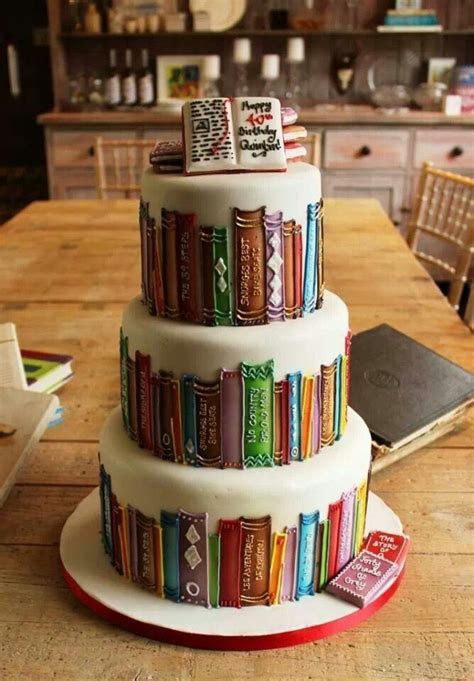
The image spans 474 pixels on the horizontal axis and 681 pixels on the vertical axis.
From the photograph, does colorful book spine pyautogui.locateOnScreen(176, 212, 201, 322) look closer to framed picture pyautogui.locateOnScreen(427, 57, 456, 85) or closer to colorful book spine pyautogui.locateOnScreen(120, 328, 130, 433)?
colorful book spine pyautogui.locateOnScreen(120, 328, 130, 433)

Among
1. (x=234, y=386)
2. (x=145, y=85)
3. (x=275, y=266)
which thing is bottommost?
(x=234, y=386)

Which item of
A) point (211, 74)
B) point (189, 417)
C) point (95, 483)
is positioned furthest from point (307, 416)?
point (211, 74)

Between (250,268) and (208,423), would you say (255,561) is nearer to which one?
(208,423)

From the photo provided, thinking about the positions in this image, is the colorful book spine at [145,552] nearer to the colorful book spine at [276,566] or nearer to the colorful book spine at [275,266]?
the colorful book spine at [276,566]

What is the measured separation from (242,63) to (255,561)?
3.60 m

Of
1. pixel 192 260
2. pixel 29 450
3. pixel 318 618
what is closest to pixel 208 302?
pixel 192 260

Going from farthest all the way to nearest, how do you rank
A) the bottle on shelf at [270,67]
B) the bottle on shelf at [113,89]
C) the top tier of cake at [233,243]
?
the bottle on shelf at [113,89] < the bottle on shelf at [270,67] < the top tier of cake at [233,243]

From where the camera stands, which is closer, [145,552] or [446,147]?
[145,552]

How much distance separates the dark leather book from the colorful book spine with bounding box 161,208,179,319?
384 millimetres

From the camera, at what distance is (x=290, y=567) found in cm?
77

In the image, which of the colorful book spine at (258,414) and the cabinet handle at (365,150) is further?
the cabinet handle at (365,150)

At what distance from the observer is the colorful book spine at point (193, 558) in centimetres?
74

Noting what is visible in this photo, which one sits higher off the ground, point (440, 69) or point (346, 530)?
point (440, 69)

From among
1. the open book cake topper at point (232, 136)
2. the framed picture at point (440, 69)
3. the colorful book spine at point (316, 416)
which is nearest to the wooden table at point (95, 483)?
the colorful book spine at point (316, 416)
